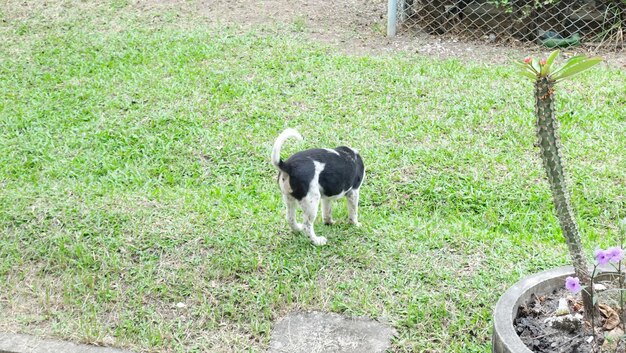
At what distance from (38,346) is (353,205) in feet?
7.65

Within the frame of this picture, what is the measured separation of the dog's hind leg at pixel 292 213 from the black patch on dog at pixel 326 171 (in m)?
0.09

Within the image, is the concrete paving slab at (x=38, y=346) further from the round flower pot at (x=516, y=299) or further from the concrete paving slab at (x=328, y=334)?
the round flower pot at (x=516, y=299)

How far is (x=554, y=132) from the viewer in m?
3.41

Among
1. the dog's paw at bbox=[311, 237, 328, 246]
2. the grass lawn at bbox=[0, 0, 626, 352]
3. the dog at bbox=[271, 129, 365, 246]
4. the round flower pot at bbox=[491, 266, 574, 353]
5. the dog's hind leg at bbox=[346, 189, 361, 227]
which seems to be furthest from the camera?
the dog's hind leg at bbox=[346, 189, 361, 227]

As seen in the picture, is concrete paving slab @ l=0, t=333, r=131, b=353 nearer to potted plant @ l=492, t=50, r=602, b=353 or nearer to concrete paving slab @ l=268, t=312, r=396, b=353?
concrete paving slab @ l=268, t=312, r=396, b=353

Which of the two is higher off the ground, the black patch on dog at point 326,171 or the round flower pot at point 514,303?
the round flower pot at point 514,303

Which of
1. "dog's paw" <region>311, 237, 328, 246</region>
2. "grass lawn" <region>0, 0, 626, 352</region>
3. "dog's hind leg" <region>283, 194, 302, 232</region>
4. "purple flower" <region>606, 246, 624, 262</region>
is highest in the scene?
"purple flower" <region>606, 246, 624, 262</region>

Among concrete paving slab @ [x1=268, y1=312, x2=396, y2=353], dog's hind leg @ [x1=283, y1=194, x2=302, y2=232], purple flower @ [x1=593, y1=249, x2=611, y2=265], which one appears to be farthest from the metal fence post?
purple flower @ [x1=593, y1=249, x2=611, y2=265]

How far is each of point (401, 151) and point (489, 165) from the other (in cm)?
78

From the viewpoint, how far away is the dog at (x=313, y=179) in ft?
16.7

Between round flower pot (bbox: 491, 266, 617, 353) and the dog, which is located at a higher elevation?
round flower pot (bbox: 491, 266, 617, 353)

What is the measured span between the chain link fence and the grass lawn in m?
0.94

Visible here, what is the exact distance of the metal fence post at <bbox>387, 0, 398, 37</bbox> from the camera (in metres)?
9.02

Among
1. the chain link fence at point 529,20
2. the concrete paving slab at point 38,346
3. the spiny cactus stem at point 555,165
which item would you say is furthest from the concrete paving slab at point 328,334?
the chain link fence at point 529,20
